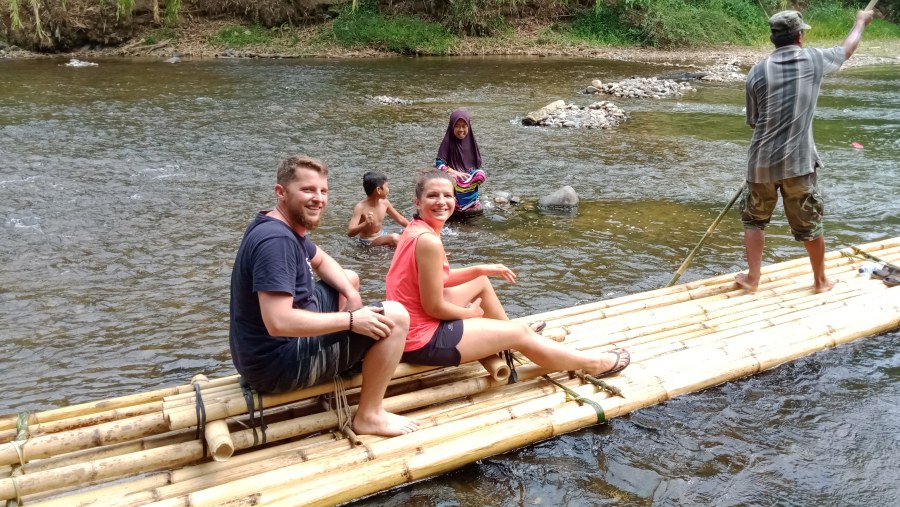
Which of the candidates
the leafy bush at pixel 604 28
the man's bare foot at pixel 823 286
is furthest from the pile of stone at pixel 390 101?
the leafy bush at pixel 604 28

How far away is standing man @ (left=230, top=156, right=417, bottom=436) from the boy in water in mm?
3283

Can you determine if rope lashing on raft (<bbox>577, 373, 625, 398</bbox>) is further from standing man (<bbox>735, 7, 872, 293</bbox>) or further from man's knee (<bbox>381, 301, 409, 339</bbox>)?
standing man (<bbox>735, 7, 872, 293</bbox>)

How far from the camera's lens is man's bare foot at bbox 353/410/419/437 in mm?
3412

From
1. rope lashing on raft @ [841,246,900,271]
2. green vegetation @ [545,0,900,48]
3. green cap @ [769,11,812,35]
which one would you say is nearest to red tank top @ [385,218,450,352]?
green cap @ [769,11,812,35]

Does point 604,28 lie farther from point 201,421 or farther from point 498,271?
point 201,421

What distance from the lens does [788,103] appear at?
4.92 meters

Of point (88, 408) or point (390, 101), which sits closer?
point (88, 408)

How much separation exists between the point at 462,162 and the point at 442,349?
14.9 ft

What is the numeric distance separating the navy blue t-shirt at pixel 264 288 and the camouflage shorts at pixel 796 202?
136 inches

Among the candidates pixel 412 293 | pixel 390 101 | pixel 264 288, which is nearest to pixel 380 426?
pixel 412 293

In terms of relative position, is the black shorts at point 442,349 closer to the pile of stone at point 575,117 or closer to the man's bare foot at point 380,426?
the man's bare foot at point 380,426

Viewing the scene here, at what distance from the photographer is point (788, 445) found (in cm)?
375

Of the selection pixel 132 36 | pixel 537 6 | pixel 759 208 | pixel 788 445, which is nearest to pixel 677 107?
pixel 759 208

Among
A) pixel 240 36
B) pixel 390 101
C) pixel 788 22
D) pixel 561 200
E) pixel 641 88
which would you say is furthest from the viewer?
pixel 240 36
